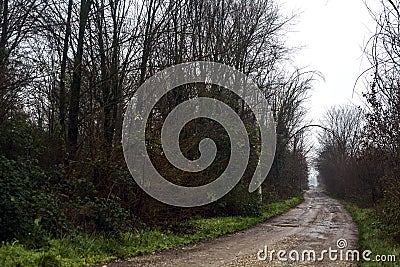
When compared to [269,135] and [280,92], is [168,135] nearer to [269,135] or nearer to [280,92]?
[269,135]

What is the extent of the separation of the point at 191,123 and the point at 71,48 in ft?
17.0

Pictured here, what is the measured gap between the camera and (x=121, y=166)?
12828mm

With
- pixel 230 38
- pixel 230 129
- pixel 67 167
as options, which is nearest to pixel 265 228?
pixel 230 129
